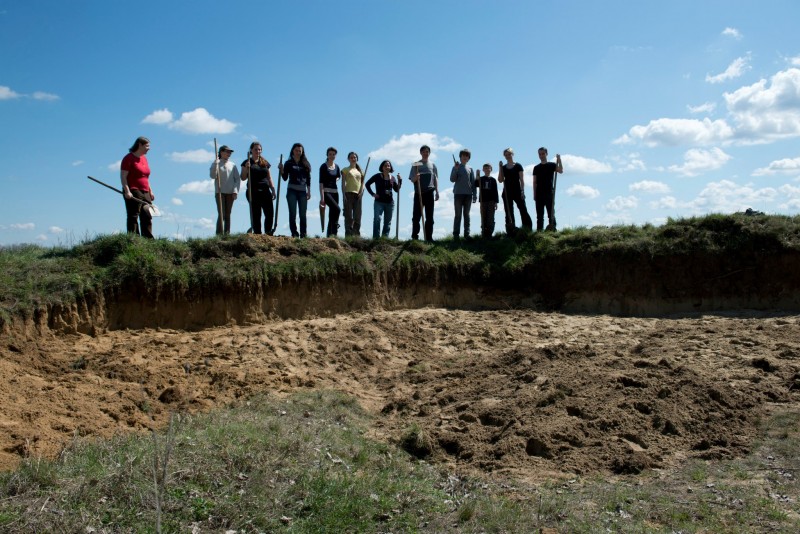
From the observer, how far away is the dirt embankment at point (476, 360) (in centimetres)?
660

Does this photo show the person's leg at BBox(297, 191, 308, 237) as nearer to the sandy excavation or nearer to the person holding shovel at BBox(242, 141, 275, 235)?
the person holding shovel at BBox(242, 141, 275, 235)

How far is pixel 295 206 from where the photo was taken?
11.5 meters

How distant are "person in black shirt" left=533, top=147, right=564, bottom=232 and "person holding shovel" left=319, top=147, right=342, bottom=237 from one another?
12.4 feet

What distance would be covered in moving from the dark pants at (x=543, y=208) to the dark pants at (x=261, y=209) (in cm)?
501

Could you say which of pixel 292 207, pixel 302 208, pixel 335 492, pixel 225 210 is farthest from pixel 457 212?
pixel 335 492

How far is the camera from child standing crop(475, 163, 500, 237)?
1278 cm

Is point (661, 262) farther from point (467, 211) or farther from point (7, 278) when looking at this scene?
point (7, 278)

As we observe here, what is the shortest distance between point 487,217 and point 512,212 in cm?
70

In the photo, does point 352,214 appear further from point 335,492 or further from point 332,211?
point 335,492

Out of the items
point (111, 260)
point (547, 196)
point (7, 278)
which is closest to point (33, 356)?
→ point (7, 278)

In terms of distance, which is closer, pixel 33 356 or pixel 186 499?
pixel 186 499

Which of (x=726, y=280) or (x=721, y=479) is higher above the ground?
(x=726, y=280)

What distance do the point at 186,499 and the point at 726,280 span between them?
9.70m

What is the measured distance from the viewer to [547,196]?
42.0 ft
